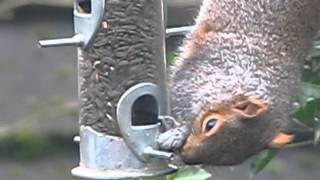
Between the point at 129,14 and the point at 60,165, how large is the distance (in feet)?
6.48

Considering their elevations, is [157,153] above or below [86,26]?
below

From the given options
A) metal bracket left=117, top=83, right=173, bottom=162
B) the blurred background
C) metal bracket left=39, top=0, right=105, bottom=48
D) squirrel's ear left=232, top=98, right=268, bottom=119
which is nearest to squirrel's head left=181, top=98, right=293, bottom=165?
squirrel's ear left=232, top=98, right=268, bottom=119

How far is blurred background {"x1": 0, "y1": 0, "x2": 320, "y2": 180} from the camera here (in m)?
4.38

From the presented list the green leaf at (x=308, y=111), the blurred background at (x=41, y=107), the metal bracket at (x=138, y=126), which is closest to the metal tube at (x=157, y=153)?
the metal bracket at (x=138, y=126)

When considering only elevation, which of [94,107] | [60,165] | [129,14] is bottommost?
[60,165]

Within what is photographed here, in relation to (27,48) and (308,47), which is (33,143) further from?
(308,47)

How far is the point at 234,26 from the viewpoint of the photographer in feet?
8.22

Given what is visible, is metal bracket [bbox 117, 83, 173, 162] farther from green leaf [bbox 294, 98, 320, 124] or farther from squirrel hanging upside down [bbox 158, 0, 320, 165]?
green leaf [bbox 294, 98, 320, 124]

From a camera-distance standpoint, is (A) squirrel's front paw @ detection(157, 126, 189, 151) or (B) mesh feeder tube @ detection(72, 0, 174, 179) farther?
(B) mesh feeder tube @ detection(72, 0, 174, 179)

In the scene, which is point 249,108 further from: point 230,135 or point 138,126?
point 138,126

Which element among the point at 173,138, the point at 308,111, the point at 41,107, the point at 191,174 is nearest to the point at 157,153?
the point at 173,138

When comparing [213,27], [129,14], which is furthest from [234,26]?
[129,14]

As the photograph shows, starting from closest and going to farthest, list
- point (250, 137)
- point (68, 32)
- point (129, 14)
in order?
point (250, 137) < point (129, 14) < point (68, 32)

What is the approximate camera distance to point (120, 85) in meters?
2.56
